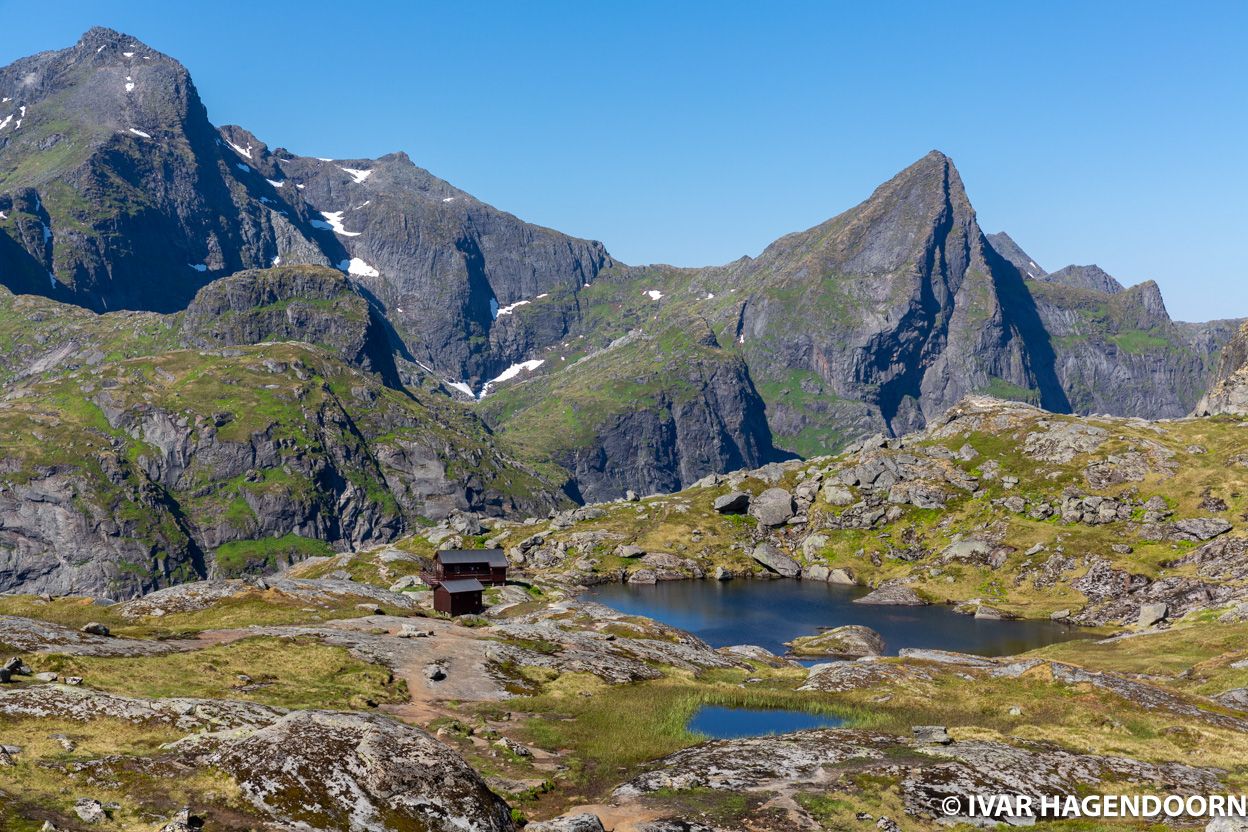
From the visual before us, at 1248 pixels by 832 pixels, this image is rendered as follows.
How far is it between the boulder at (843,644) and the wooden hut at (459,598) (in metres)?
51.2

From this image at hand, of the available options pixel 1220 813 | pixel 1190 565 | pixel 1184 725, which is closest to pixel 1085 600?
pixel 1190 565

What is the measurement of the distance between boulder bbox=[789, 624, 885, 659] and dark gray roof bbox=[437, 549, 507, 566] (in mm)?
52001

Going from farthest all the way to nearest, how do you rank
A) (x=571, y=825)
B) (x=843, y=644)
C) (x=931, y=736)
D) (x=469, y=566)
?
(x=469, y=566), (x=843, y=644), (x=931, y=736), (x=571, y=825)

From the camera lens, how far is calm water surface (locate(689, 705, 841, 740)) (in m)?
57.0

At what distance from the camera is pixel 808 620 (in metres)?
167

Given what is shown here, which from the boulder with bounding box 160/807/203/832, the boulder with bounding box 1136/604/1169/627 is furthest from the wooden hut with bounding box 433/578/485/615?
the boulder with bounding box 1136/604/1169/627

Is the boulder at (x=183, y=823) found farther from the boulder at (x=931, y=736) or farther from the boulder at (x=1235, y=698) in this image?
the boulder at (x=1235, y=698)

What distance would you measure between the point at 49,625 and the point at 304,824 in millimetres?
41022

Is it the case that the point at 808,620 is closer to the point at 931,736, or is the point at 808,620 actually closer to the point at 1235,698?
the point at 1235,698

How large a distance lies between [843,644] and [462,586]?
196 ft

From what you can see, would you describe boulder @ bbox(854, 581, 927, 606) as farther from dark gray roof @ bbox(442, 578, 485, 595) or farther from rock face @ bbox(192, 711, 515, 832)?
rock face @ bbox(192, 711, 515, 832)

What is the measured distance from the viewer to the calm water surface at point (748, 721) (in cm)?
5697

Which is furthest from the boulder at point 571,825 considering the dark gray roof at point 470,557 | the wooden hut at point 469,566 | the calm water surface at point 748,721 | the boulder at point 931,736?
the dark gray roof at point 470,557

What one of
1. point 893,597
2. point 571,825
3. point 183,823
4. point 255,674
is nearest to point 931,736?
point 571,825
